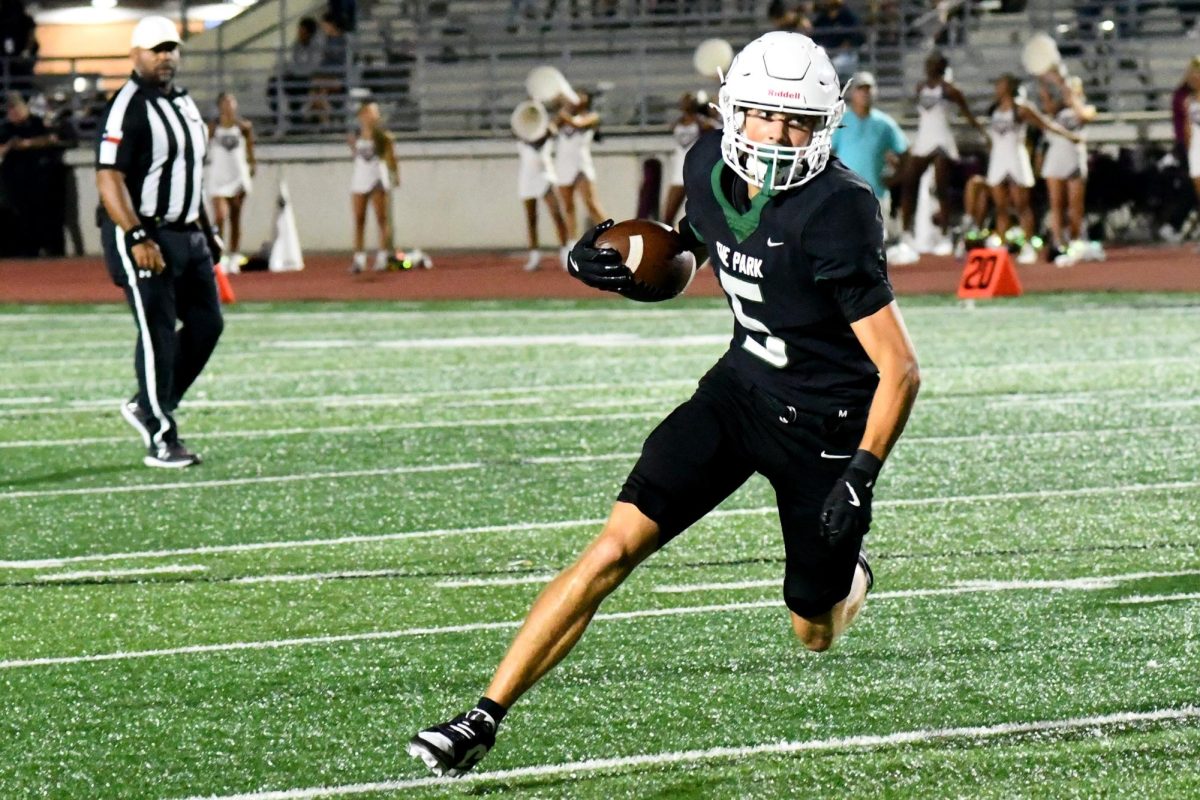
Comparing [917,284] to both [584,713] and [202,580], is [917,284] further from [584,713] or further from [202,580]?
[584,713]

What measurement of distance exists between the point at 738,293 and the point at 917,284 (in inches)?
515

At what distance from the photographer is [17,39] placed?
86.0 feet

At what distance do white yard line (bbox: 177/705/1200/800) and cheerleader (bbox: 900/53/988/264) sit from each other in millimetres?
15389

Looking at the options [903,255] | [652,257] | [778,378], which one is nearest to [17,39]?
[903,255]

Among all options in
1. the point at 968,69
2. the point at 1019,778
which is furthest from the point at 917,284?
the point at 1019,778

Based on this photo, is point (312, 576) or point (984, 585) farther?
point (312, 576)

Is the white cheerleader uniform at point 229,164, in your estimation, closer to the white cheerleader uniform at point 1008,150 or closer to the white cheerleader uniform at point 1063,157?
the white cheerleader uniform at point 1008,150

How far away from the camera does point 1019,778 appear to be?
4.07 metres

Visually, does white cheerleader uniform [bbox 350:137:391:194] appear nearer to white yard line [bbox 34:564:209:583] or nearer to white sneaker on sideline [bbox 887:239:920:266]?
white sneaker on sideline [bbox 887:239:920:266]

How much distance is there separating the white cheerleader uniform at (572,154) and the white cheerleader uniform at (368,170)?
5.49 feet

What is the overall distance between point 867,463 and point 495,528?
120 inches

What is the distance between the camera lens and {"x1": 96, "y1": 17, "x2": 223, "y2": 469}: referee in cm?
820

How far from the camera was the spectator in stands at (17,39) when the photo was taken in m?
26.1

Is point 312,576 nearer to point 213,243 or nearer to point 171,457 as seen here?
point 171,457
